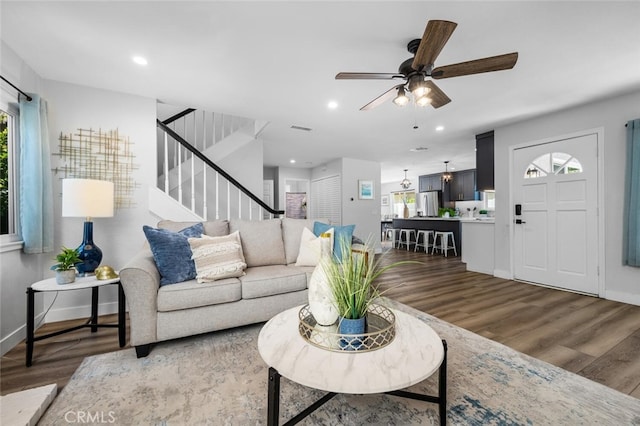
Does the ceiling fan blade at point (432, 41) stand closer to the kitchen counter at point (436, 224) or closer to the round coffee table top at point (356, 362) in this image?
the round coffee table top at point (356, 362)

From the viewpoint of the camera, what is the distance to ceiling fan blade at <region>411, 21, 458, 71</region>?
149 cm

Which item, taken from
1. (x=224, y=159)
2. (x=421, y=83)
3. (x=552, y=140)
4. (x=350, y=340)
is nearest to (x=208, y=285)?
(x=350, y=340)

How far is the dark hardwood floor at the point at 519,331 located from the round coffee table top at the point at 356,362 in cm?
110

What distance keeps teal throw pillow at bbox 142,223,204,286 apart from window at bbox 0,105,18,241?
1234mm

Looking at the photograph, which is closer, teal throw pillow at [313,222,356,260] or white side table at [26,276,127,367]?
white side table at [26,276,127,367]

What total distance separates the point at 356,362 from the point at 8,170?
10.6 ft

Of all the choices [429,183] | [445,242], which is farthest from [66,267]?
[429,183]

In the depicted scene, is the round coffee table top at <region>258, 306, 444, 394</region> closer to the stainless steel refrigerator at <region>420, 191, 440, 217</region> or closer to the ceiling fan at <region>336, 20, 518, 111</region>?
the ceiling fan at <region>336, 20, 518, 111</region>

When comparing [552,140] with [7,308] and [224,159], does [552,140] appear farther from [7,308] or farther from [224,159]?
[7,308]

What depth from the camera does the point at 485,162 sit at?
176 inches

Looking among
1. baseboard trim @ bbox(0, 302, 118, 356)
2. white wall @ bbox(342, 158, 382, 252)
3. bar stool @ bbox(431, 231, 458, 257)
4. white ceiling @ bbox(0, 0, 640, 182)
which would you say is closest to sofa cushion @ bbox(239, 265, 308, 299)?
baseboard trim @ bbox(0, 302, 118, 356)

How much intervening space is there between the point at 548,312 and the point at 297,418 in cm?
299

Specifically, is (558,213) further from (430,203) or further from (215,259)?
(430,203)

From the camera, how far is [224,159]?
184 inches
